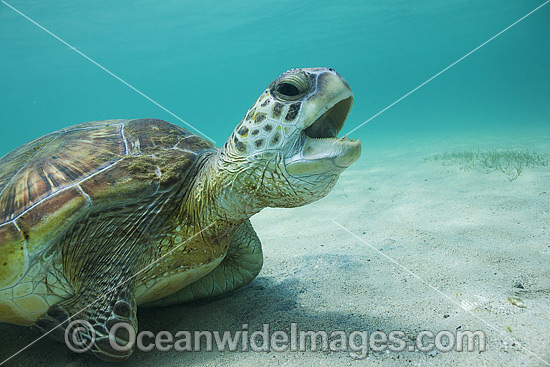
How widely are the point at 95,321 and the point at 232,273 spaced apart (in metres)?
0.94

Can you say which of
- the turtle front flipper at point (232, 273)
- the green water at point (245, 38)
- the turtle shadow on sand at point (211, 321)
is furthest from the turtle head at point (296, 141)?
the green water at point (245, 38)

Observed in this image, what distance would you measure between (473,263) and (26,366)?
109 inches

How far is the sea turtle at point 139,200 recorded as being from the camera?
4.82 feet

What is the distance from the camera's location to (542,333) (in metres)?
1.34

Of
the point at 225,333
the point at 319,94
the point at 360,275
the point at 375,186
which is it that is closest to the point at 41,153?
the point at 225,333

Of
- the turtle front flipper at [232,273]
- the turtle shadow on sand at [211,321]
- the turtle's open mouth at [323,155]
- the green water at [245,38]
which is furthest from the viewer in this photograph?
the green water at [245,38]

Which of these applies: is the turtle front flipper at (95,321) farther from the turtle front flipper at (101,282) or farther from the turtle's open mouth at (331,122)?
the turtle's open mouth at (331,122)

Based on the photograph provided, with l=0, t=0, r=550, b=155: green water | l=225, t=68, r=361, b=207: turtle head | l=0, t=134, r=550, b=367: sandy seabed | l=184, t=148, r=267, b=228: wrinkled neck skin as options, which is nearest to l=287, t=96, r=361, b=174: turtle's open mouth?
l=225, t=68, r=361, b=207: turtle head

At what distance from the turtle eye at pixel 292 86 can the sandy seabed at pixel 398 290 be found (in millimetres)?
1197

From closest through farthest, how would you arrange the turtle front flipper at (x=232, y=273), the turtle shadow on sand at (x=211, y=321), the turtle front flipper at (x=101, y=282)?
1. the turtle front flipper at (x=101, y=282)
2. the turtle shadow on sand at (x=211, y=321)
3. the turtle front flipper at (x=232, y=273)

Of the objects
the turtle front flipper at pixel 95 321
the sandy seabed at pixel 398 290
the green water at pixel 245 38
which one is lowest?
the sandy seabed at pixel 398 290

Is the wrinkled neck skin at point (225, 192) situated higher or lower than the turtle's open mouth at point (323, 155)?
lower

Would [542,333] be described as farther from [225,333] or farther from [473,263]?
[225,333]

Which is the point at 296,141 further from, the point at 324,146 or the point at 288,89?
the point at 288,89
